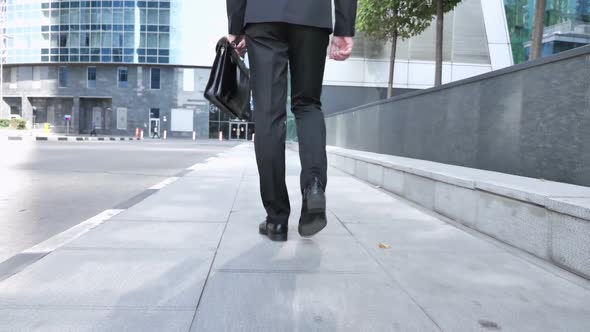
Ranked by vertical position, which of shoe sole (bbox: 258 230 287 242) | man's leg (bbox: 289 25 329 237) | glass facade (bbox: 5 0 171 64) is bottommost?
shoe sole (bbox: 258 230 287 242)

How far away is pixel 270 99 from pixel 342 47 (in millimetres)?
621

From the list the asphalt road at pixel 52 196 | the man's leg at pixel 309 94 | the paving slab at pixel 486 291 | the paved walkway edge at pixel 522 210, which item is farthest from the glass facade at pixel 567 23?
the asphalt road at pixel 52 196

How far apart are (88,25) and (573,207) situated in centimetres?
5271

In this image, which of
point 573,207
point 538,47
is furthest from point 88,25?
point 573,207

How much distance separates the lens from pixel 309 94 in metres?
2.91

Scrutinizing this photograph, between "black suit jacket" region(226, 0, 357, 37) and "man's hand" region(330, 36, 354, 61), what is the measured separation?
0.03 m

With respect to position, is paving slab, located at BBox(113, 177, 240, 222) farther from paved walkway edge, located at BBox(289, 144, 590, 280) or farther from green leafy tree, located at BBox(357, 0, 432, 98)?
green leafy tree, located at BBox(357, 0, 432, 98)

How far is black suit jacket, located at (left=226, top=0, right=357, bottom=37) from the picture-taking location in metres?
2.67

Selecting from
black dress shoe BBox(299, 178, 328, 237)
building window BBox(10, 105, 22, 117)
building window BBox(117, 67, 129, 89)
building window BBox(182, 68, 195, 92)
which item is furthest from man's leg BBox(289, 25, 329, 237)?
building window BBox(10, 105, 22, 117)

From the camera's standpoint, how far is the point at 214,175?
7.77 metres

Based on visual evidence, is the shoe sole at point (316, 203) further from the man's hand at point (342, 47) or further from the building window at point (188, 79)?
the building window at point (188, 79)

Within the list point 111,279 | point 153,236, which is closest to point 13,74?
point 153,236

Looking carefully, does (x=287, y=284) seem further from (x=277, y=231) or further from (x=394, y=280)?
(x=277, y=231)

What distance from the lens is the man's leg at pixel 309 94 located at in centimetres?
279
